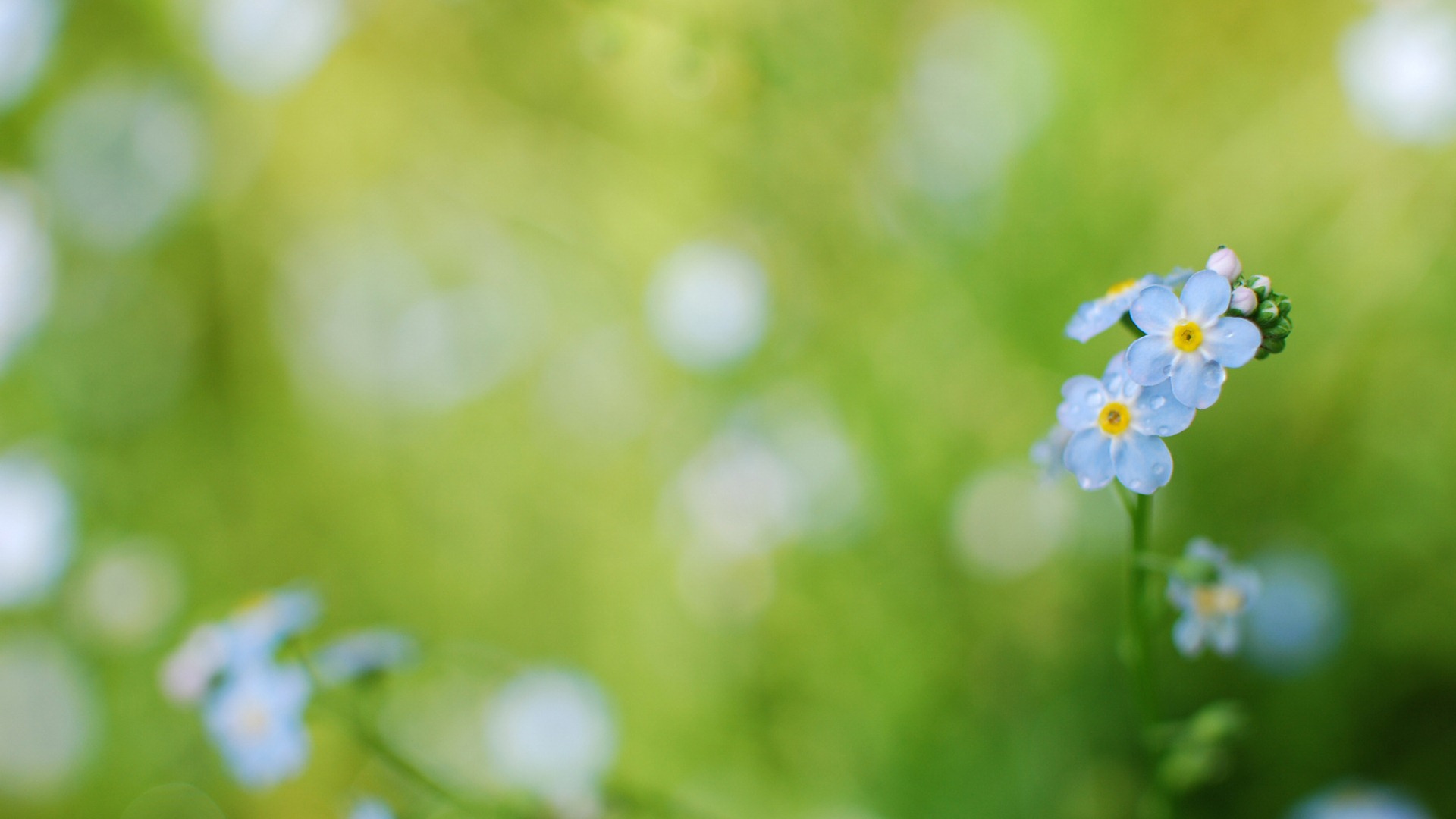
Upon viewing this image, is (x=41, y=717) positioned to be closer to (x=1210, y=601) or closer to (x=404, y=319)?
(x=404, y=319)

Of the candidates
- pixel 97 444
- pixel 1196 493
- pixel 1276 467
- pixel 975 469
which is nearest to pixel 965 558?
pixel 975 469

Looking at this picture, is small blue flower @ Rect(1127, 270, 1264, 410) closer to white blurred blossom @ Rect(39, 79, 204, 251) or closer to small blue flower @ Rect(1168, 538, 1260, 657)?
small blue flower @ Rect(1168, 538, 1260, 657)

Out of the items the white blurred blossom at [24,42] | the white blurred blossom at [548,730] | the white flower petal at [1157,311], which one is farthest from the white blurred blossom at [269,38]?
the white flower petal at [1157,311]

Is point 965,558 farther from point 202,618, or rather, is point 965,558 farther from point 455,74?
point 455,74

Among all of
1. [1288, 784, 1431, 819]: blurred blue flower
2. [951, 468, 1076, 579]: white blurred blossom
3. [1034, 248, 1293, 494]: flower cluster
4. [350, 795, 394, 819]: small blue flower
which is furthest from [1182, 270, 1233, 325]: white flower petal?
[951, 468, 1076, 579]: white blurred blossom

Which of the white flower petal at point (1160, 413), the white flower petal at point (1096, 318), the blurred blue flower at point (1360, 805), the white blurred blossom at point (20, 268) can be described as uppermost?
the white blurred blossom at point (20, 268)

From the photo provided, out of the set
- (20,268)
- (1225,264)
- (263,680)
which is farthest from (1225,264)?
(20,268)

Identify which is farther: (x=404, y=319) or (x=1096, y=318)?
(x=404, y=319)

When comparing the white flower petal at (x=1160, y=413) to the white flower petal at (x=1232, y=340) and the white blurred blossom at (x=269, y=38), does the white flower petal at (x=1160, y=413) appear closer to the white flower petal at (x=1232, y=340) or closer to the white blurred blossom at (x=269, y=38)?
the white flower petal at (x=1232, y=340)
